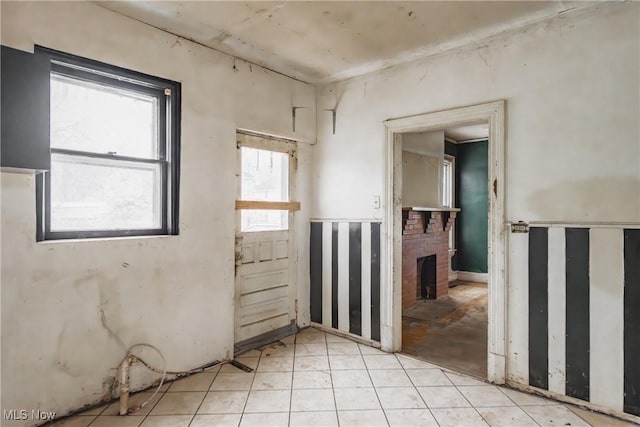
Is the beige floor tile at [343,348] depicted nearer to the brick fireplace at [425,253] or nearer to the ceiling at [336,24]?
the brick fireplace at [425,253]

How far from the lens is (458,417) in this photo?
2.31 metres

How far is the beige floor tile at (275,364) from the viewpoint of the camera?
300cm

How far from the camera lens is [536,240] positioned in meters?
2.62

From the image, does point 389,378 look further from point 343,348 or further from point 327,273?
point 327,273

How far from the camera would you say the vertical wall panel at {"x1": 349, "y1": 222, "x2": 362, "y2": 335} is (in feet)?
11.9

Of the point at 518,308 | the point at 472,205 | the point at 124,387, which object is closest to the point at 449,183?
the point at 472,205

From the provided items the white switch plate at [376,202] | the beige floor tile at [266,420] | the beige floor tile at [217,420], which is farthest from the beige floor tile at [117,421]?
the white switch plate at [376,202]

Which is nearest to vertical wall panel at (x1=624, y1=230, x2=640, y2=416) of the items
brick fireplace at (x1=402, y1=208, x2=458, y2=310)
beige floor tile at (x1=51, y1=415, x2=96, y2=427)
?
brick fireplace at (x1=402, y1=208, x2=458, y2=310)

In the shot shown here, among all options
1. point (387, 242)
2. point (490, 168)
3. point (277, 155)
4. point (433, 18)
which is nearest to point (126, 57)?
point (277, 155)

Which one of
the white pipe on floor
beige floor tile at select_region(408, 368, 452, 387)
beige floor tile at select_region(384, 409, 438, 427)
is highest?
the white pipe on floor

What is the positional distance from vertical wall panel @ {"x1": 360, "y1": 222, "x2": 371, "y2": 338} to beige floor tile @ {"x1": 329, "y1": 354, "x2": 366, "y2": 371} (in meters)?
0.36

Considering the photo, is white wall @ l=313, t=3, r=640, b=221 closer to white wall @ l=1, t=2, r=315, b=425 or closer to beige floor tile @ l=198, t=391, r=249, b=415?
white wall @ l=1, t=2, r=315, b=425

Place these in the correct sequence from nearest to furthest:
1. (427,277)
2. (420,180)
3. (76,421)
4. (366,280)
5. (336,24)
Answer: (76,421)
(336,24)
(366,280)
(420,180)
(427,277)

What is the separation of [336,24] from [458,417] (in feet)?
9.47
